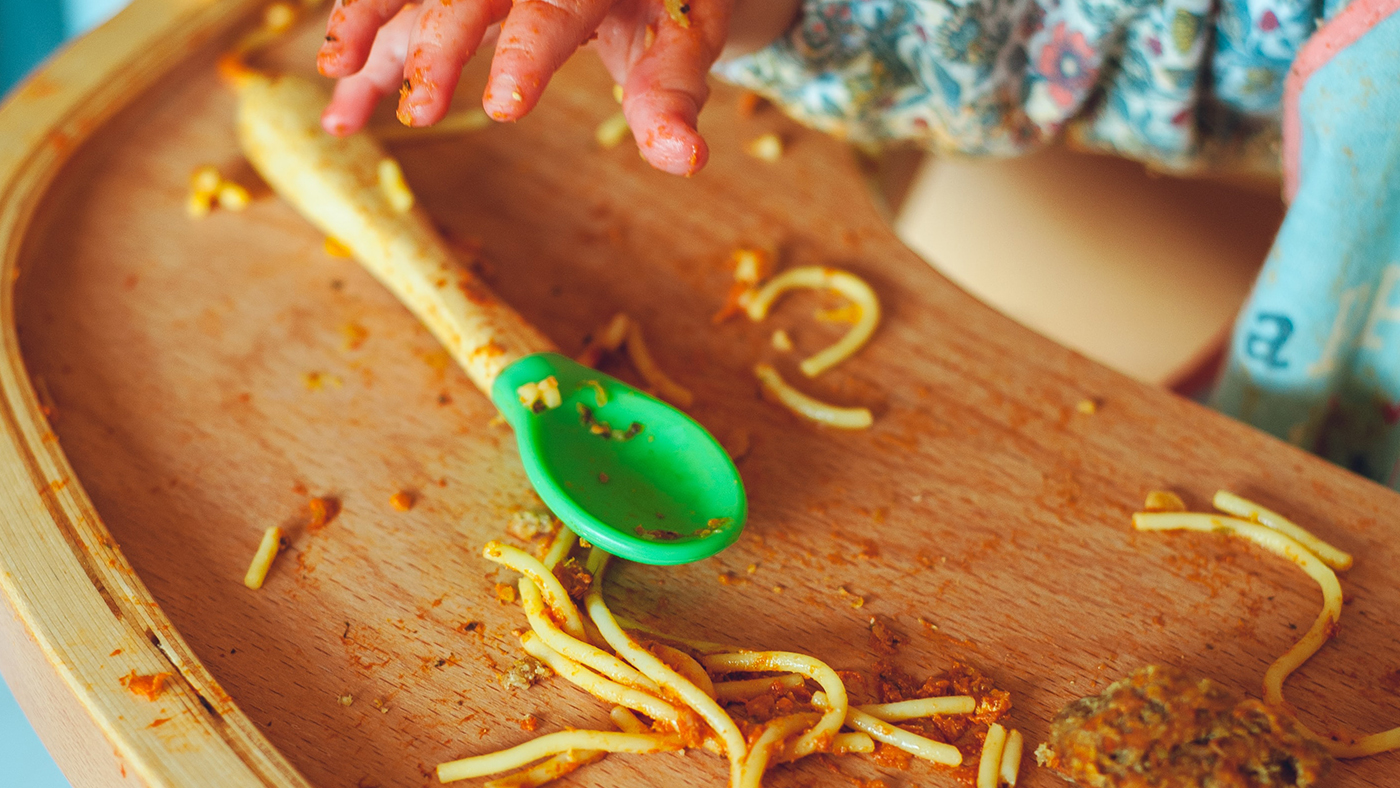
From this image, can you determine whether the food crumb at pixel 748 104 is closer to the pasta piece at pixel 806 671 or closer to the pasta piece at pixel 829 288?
the pasta piece at pixel 829 288

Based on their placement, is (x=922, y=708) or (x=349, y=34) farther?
(x=349, y=34)

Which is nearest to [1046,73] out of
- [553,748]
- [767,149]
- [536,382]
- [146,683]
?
[767,149]

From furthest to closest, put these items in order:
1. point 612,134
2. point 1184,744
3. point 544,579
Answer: point 612,134 → point 544,579 → point 1184,744

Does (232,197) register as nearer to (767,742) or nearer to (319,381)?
(319,381)

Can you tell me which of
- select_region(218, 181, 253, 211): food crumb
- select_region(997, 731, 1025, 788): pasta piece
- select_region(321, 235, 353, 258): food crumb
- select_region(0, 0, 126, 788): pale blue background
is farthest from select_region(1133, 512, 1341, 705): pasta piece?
select_region(0, 0, 126, 788): pale blue background

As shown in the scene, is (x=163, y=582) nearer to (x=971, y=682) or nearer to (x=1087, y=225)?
(x=971, y=682)

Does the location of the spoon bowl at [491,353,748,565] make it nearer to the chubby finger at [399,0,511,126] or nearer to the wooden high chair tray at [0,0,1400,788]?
the wooden high chair tray at [0,0,1400,788]
